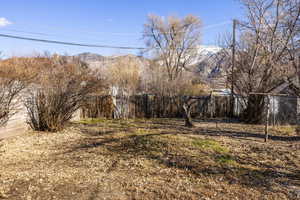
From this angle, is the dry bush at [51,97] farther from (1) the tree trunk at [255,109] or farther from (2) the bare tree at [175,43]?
(2) the bare tree at [175,43]

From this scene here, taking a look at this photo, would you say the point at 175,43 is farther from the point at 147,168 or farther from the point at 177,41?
the point at 147,168

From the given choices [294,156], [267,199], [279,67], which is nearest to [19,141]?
[267,199]

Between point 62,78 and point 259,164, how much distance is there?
6176mm

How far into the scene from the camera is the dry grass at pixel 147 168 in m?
2.97

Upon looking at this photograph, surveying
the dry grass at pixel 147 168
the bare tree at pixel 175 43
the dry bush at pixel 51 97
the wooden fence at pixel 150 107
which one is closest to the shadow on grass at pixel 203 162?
the dry grass at pixel 147 168

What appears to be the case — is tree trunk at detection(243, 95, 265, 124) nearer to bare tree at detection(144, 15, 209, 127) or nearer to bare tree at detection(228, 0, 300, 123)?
bare tree at detection(228, 0, 300, 123)

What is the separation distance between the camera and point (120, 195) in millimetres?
2871

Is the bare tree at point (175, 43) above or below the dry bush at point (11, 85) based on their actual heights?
above

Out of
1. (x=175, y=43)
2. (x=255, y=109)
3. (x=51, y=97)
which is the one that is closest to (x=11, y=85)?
(x=51, y=97)

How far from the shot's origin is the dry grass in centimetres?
297

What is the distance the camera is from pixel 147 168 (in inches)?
152

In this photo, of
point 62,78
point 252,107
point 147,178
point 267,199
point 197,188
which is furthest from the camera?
point 252,107

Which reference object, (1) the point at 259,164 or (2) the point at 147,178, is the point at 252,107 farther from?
(2) the point at 147,178

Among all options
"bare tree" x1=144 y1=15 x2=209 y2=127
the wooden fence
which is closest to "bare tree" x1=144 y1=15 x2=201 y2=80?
"bare tree" x1=144 y1=15 x2=209 y2=127
